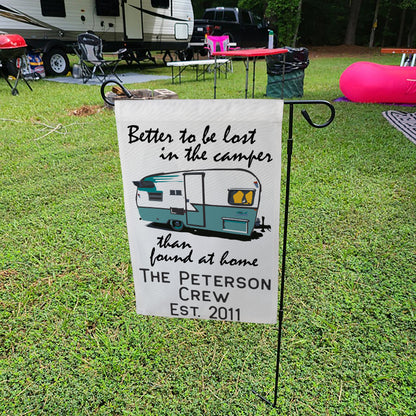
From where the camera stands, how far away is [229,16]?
1446cm

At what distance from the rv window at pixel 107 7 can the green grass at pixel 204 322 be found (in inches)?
313

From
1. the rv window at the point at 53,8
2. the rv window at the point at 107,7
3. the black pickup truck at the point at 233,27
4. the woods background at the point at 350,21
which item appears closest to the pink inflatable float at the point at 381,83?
the rv window at the point at 107,7

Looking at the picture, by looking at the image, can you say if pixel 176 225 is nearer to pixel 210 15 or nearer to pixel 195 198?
pixel 195 198

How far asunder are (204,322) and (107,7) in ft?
33.5

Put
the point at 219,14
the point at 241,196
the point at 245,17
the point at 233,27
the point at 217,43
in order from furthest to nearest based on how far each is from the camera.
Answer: the point at 245,17, the point at 219,14, the point at 233,27, the point at 217,43, the point at 241,196

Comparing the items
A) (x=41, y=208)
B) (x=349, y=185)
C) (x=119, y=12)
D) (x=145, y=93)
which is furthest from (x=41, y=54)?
(x=349, y=185)

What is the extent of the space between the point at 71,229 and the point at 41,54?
8466mm

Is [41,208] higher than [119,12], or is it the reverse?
[119,12]

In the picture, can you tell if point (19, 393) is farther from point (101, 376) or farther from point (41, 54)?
point (41, 54)

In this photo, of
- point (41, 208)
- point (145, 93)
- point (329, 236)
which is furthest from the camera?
point (145, 93)

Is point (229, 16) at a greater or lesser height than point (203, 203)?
greater

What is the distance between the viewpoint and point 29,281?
6.61 feet

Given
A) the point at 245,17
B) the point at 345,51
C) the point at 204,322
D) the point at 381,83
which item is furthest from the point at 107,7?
the point at 345,51

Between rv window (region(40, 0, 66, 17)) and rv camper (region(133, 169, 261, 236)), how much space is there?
937 cm
